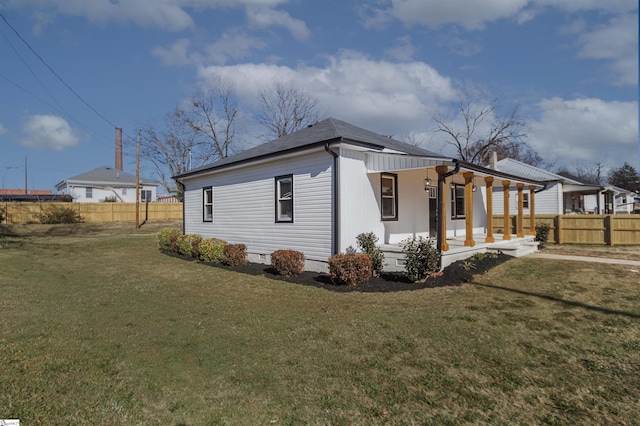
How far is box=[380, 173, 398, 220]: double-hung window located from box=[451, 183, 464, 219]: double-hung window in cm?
367

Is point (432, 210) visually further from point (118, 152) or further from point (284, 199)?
point (118, 152)

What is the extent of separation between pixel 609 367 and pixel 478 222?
12231 mm

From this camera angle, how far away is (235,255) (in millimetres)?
10758

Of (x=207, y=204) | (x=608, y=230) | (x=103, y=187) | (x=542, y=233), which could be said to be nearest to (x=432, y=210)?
(x=542, y=233)

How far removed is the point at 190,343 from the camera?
4.33 m

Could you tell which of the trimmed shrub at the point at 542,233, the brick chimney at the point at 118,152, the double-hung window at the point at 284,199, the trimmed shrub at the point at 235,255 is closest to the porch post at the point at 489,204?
the trimmed shrub at the point at 542,233

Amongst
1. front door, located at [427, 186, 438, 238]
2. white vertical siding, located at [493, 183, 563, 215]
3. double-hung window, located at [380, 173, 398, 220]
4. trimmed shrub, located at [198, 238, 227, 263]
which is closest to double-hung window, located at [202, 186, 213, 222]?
trimmed shrub, located at [198, 238, 227, 263]

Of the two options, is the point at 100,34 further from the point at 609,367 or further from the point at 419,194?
the point at 609,367

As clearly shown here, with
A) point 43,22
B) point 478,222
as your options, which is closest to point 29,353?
point 43,22

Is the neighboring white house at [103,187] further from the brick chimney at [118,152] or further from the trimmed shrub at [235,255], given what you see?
the trimmed shrub at [235,255]

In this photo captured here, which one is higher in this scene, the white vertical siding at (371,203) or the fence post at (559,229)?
the white vertical siding at (371,203)

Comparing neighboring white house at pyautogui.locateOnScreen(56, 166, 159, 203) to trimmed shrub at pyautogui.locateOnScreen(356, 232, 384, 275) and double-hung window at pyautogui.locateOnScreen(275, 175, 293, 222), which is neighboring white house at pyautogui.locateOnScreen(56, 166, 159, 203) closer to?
double-hung window at pyautogui.locateOnScreen(275, 175, 293, 222)

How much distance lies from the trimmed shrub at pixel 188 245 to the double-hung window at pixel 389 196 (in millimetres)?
6600

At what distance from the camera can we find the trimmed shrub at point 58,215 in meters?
26.5
